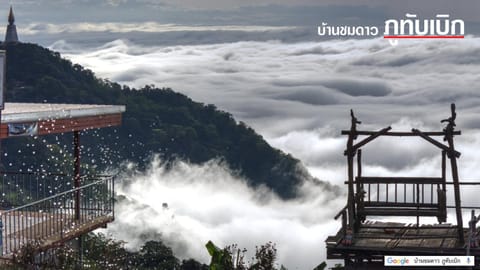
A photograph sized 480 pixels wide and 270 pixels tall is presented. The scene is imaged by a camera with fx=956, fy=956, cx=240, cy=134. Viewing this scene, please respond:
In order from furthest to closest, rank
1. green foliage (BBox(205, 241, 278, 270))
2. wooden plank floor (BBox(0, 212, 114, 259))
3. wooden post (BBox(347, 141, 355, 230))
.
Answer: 1. wooden post (BBox(347, 141, 355, 230))
2. wooden plank floor (BBox(0, 212, 114, 259))
3. green foliage (BBox(205, 241, 278, 270))

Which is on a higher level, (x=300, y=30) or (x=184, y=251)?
(x=300, y=30)

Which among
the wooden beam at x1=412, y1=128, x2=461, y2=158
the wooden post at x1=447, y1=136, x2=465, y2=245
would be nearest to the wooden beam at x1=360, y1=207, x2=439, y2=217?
the wooden post at x1=447, y1=136, x2=465, y2=245

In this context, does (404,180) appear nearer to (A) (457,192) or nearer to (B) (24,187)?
(A) (457,192)

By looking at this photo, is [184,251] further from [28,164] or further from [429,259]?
[429,259]

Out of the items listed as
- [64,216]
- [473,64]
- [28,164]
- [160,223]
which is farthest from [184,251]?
[473,64]

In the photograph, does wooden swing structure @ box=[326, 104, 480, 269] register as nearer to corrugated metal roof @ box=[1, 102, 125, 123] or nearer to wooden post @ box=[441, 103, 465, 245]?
wooden post @ box=[441, 103, 465, 245]

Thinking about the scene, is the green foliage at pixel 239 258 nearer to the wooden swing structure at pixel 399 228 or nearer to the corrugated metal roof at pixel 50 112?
the wooden swing structure at pixel 399 228

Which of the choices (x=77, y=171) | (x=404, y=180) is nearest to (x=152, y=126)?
(x=77, y=171)

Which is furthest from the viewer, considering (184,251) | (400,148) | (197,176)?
(400,148)
